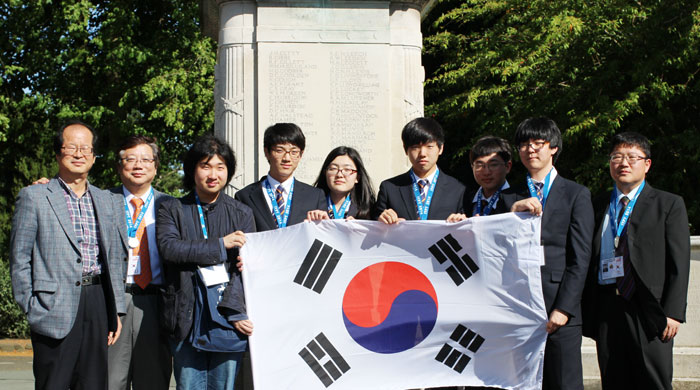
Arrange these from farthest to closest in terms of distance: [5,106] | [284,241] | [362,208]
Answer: [5,106], [362,208], [284,241]

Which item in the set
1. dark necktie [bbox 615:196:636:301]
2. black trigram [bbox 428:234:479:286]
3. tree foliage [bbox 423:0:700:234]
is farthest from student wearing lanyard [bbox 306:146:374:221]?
tree foliage [bbox 423:0:700:234]

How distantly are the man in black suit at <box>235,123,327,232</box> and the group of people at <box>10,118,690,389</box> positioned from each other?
0.03ft

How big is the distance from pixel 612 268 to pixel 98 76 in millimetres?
16432

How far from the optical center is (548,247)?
15.7ft

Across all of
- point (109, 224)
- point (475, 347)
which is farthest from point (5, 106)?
point (475, 347)

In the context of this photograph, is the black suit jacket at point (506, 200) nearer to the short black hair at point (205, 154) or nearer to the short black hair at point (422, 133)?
the short black hair at point (422, 133)

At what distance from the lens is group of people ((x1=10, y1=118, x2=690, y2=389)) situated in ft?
14.6

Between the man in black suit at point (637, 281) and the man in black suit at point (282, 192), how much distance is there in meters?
2.01

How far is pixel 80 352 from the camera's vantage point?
4.51 metres

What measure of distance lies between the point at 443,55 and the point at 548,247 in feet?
46.8

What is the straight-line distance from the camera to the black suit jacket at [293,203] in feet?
16.9

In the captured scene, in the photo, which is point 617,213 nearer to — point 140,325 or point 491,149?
point 491,149

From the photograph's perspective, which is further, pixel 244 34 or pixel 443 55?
pixel 443 55

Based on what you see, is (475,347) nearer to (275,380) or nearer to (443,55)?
(275,380)
